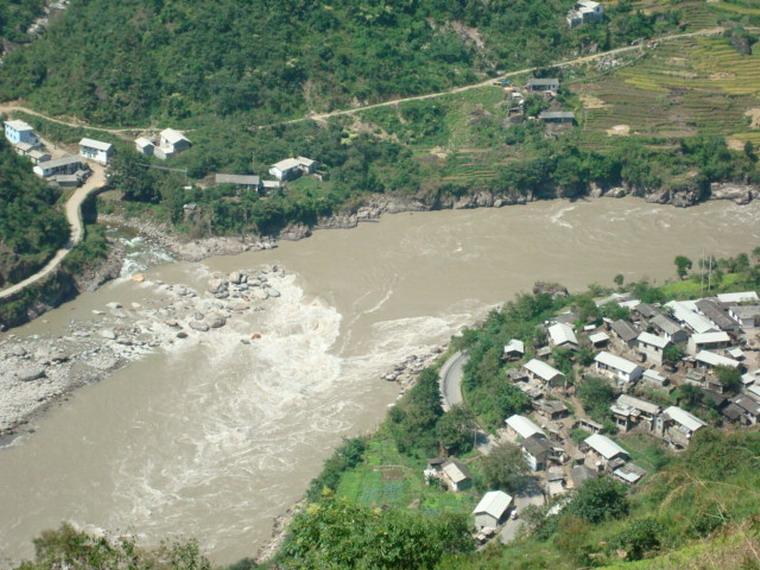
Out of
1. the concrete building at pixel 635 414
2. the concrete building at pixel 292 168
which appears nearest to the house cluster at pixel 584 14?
the concrete building at pixel 292 168

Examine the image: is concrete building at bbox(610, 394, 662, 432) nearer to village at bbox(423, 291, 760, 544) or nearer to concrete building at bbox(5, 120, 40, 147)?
village at bbox(423, 291, 760, 544)

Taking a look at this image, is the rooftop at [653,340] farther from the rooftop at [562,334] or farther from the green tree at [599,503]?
the green tree at [599,503]

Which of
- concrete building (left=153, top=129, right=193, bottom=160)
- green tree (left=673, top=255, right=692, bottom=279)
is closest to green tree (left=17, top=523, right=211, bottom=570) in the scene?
green tree (left=673, top=255, right=692, bottom=279)

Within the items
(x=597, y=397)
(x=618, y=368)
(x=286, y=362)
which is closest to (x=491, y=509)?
(x=597, y=397)

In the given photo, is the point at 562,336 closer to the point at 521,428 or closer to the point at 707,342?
the point at 707,342

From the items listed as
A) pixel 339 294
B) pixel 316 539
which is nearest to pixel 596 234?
pixel 339 294

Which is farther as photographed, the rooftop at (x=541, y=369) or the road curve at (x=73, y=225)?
the road curve at (x=73, y=225)

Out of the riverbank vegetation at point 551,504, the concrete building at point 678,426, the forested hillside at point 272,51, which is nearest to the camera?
the riverbank vegetation at point 551,504
